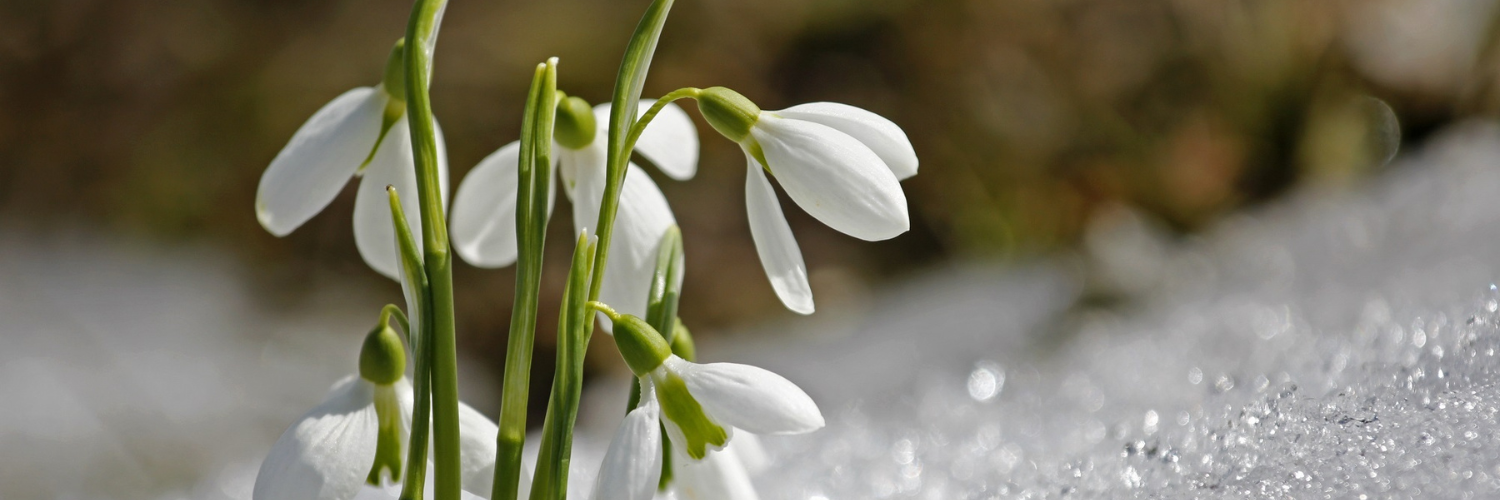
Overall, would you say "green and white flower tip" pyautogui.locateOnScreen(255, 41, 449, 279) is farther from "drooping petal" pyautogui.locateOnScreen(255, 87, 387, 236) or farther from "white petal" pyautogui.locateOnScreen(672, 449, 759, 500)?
"white petal" pyautogui.locateOnScreen(672, 449, 759, 500)

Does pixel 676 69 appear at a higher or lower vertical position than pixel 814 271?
higher

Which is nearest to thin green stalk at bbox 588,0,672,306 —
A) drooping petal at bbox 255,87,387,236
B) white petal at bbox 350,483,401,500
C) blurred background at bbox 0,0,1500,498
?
drooping petal at bbox 255,87,387,236

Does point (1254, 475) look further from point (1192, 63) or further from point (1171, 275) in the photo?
point (1192, 63)

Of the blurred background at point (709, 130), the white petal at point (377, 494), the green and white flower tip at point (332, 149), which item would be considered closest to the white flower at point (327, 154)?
the green and white flower tip at point (332, 149)

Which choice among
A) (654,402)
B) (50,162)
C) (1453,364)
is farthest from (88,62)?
(1453,364)

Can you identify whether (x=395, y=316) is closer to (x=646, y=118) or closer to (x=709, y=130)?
(x=646, y=118)
